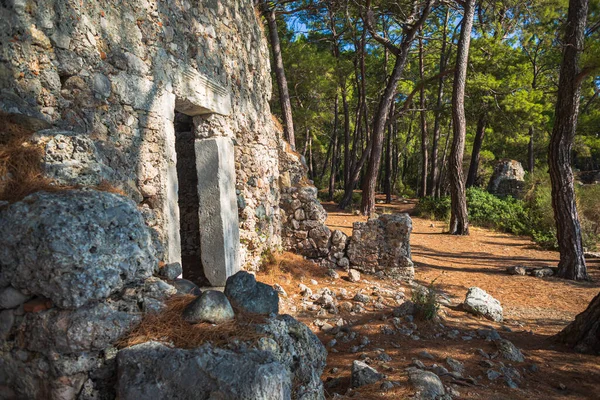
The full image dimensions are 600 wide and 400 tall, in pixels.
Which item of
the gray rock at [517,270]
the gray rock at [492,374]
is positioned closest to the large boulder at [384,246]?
the gray rock at [517,270]

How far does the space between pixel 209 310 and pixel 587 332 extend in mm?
4208

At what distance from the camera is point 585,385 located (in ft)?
11.0

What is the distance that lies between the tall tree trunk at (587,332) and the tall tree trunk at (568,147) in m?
3.39

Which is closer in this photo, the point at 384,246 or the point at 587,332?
the point at 587,332

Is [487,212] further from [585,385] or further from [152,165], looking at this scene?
[152,165]

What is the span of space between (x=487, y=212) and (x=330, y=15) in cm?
897

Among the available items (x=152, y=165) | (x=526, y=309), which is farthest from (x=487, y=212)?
(x=152, y=165)

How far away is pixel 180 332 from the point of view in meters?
1.96

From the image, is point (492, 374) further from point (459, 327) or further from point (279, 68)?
point (279, 68)

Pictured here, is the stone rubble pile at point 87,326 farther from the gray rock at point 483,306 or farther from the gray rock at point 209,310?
the gray rock at point 483,306

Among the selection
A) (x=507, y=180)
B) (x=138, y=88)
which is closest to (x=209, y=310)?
(x=138, y=88)

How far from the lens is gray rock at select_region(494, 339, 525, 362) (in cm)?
378

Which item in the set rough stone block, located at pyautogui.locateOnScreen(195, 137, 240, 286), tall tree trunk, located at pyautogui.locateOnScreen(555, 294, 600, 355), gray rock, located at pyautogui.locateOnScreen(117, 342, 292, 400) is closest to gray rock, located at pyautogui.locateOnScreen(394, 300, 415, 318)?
tall tree trunk, located at pyautogui.locateOnScreen(555, 294, 600, 355)

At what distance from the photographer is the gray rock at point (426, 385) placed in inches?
108
